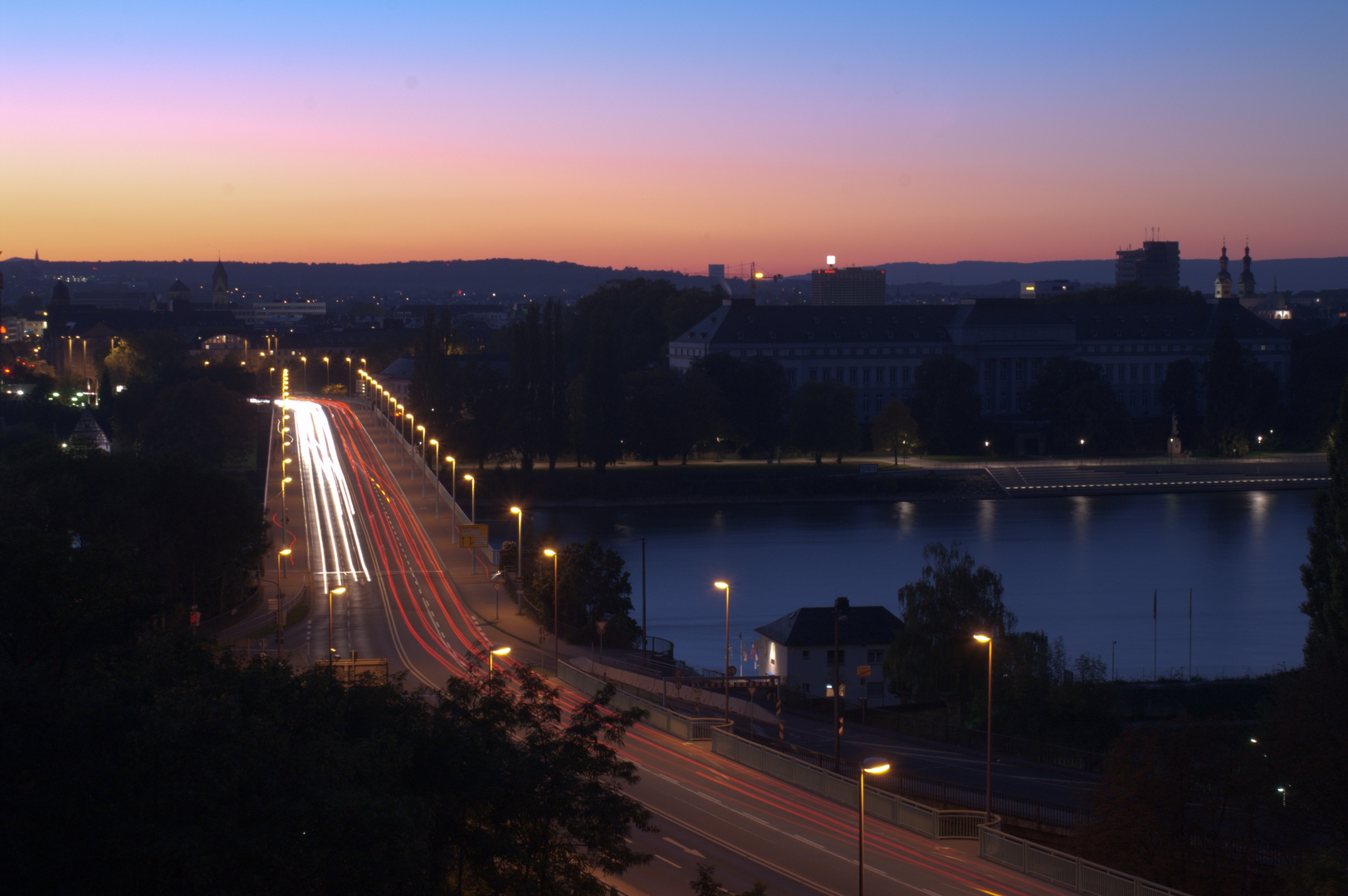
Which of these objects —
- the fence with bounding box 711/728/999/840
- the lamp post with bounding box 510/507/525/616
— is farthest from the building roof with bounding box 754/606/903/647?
the fence with bounding box 711/728/999/840

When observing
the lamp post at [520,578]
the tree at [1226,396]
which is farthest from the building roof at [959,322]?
the lamp post at [520,578]

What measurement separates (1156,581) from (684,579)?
11161 millimetres

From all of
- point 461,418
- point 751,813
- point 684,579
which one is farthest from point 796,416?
point 751,813

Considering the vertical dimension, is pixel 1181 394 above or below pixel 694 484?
above

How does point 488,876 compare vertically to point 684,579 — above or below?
above

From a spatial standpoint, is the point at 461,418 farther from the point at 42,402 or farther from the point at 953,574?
the point at 953,574

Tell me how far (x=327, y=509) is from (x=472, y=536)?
387 inches

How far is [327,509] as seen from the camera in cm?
3372

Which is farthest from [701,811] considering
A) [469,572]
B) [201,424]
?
[201,424]

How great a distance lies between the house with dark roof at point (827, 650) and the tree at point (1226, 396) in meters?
39.4

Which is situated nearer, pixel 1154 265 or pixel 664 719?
pixel 664 719

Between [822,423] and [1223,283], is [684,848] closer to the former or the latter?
[822,423]

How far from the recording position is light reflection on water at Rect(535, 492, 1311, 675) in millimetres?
26688

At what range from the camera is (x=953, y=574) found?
69.6ft
